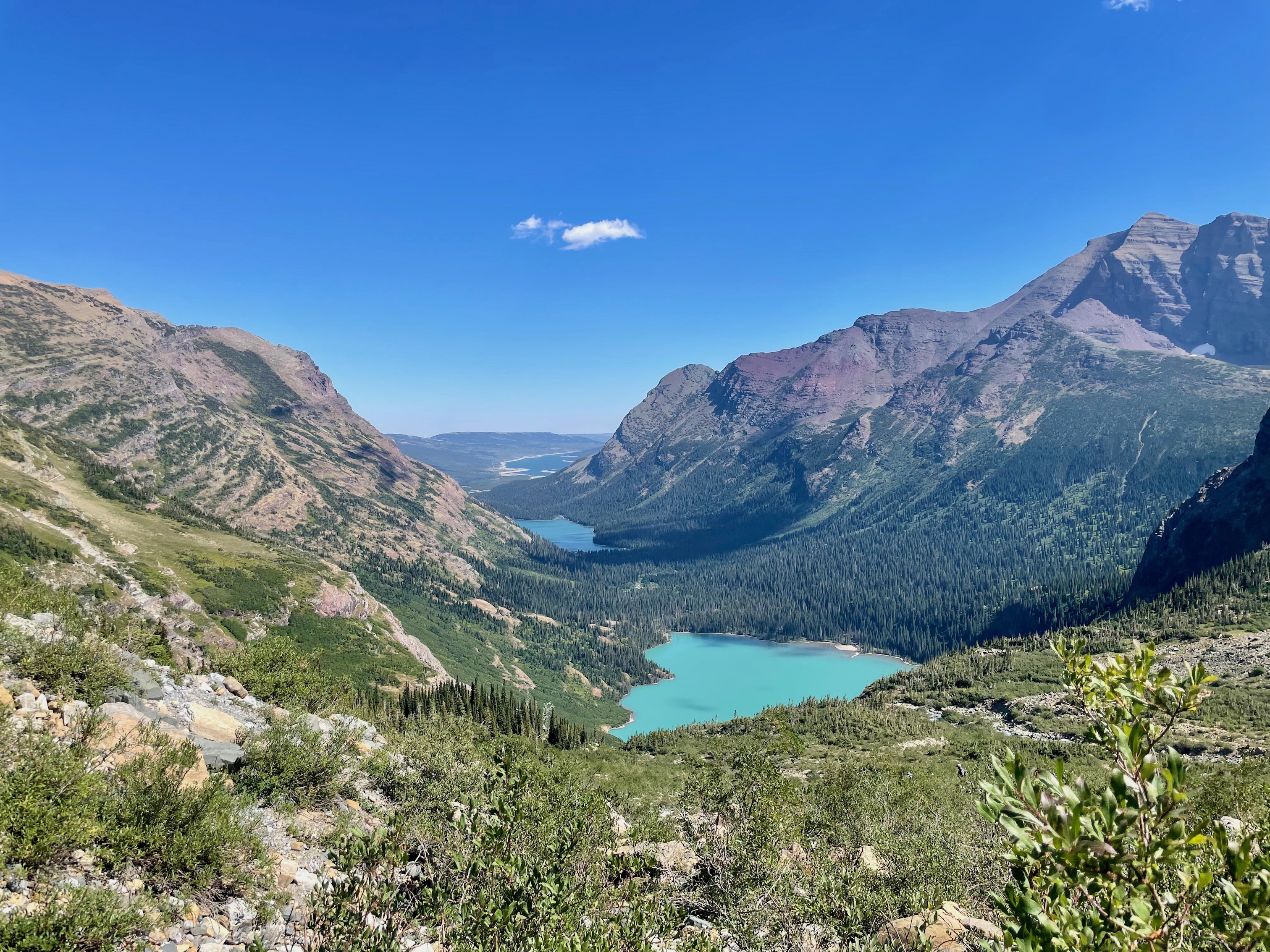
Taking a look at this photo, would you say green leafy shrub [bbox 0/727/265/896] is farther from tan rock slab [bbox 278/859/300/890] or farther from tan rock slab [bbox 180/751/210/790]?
tan rock slab [bbox 278/859/300/890]

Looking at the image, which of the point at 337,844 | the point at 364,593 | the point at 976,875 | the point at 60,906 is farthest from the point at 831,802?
the point at 364,593

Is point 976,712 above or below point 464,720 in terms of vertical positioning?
below

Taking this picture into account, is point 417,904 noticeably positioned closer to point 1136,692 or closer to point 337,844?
point 337,844

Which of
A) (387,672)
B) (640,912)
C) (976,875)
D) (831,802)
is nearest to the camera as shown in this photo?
(640,912)

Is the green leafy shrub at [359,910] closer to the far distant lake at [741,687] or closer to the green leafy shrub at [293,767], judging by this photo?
the green leafy shrub at [293,767]

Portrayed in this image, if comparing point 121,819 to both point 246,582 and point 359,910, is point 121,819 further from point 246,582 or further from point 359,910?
point 246,582

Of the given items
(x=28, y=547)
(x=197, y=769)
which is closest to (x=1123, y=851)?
(x=197, y=769)

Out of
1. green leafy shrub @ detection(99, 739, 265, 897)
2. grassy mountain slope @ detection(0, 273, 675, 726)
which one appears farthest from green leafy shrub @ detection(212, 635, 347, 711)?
green leafy shrub @ detection(99, 739, 265, 897)
